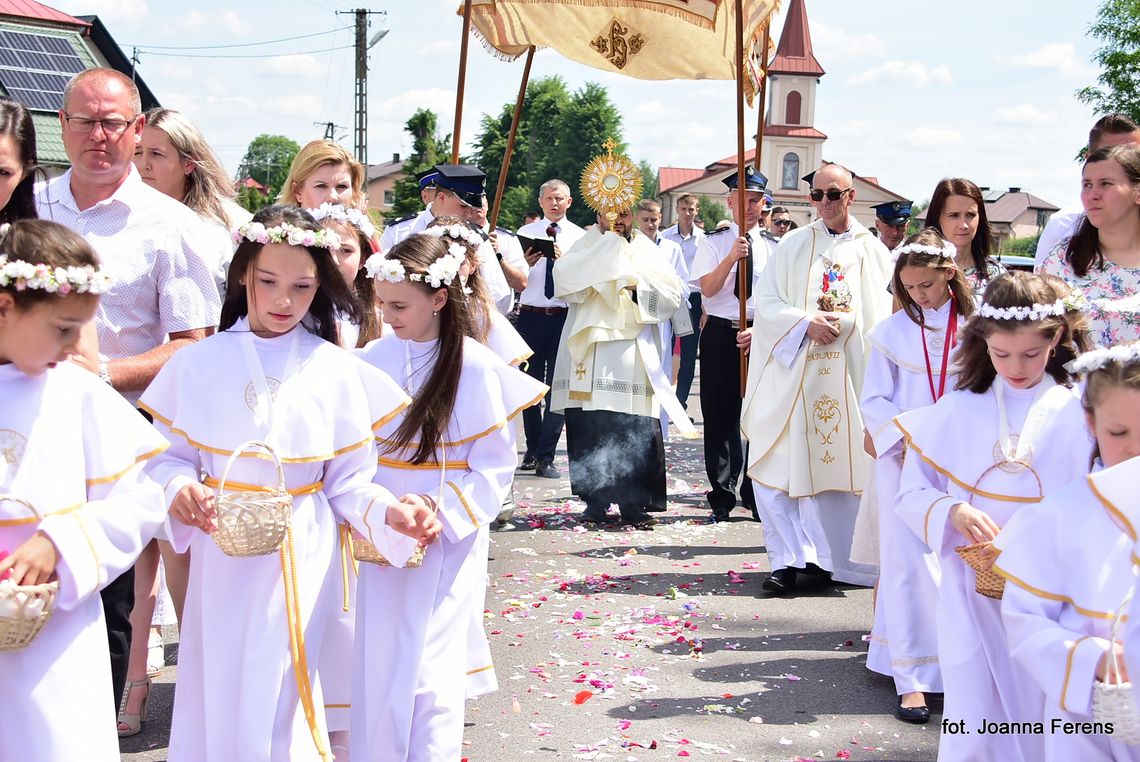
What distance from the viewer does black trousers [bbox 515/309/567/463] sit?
11.3 m

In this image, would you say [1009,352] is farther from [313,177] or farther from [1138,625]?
[313,177]

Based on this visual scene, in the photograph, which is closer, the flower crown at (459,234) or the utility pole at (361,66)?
the flower crown at (459,234)

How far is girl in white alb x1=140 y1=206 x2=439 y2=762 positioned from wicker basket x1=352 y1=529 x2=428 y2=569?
0.05m

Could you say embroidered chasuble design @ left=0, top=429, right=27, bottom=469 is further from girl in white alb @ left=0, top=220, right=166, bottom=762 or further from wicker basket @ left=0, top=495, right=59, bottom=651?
wicker basket @ left=0, top=495, right=59, bottom=651

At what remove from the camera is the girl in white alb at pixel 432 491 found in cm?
419

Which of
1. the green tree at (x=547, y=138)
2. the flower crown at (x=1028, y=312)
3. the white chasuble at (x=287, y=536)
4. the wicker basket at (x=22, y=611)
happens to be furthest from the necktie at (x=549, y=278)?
the green tree at (x=547, y=138)

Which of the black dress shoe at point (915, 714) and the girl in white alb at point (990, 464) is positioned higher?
the girl in white alb at point (990, 464)

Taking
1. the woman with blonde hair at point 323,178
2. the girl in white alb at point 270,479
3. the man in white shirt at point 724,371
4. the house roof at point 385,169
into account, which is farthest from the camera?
the house roof at point 385,169

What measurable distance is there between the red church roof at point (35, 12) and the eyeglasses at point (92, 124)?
2176cm

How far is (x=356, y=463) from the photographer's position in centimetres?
394

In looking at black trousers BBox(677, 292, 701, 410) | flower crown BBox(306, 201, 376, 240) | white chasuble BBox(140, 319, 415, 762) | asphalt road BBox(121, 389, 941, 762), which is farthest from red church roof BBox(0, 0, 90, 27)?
white chasuble BBox(140, 319, 415, 762)

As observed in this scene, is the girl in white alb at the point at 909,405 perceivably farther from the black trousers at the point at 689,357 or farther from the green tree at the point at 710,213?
the green tree at the point at 710,213

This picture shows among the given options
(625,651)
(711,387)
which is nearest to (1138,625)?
(625,651)

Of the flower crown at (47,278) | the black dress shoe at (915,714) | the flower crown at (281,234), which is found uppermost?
the flower crown at (281,234)
